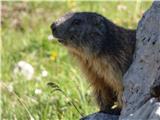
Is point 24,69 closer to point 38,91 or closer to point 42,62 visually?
point 42,62

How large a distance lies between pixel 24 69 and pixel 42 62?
2.11 feet

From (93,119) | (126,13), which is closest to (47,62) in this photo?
(126,13)

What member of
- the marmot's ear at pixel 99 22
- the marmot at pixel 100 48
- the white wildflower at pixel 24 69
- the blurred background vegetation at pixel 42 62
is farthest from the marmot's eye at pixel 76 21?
the white wildflower at pixel 24 69

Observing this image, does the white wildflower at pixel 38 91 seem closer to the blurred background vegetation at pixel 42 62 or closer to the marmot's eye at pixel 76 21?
the blurred background vegetation at pixel 42 62

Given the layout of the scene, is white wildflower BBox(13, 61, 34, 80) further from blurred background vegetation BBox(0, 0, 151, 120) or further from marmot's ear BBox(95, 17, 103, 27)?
marmot's ear BBox(95, 17, 103, 27)

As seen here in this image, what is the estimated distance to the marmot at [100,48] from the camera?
15.5ft

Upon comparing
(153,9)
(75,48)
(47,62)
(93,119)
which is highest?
(153,9)

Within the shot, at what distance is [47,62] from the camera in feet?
27.8

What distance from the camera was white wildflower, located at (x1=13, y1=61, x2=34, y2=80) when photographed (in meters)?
7.71

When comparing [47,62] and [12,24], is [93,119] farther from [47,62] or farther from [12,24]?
[12,24]

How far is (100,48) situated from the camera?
4.80 metres

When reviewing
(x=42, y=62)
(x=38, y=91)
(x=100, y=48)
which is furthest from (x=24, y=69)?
(x=100, y=48)

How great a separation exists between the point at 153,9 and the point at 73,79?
2.04 m

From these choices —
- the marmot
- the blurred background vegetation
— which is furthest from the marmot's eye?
the blurred background vegetation
